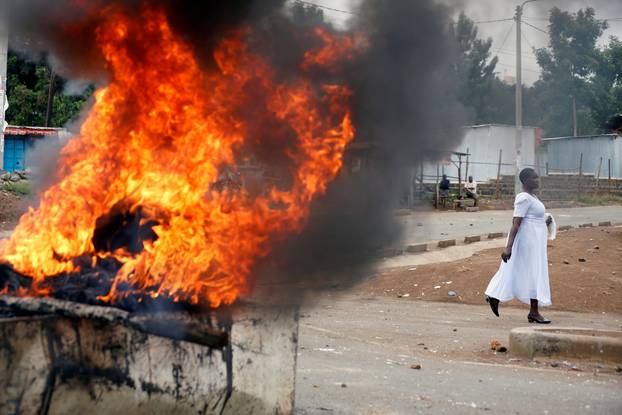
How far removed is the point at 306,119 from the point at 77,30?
177 cm

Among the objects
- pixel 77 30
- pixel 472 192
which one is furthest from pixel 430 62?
pixel 472 192

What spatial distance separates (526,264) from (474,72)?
1325 cm

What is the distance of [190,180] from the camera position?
4.89 m

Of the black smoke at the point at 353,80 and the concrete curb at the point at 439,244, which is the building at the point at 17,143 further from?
the black smoke at the point at 353,80

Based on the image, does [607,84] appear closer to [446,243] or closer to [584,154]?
[584,154]

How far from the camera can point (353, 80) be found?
229 inches

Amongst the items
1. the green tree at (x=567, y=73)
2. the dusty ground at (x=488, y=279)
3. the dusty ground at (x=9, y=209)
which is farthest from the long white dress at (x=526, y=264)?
the green tree at (x=567, y=73)

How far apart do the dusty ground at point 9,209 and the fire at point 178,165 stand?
33.4 ft

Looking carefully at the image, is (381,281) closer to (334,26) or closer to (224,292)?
(334,26)

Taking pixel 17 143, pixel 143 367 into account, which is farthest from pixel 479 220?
pixel 143 367

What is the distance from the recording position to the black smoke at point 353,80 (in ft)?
17.4

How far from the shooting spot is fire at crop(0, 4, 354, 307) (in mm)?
4523

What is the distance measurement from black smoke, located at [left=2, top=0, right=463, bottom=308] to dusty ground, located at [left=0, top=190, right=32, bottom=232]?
9682 mm

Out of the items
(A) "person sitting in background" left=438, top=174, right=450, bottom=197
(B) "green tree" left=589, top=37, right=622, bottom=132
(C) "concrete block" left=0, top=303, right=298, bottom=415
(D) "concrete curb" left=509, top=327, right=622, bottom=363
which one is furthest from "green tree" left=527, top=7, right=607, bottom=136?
(C) "concrete block" left=0, top=303, right=298, bottom=415
